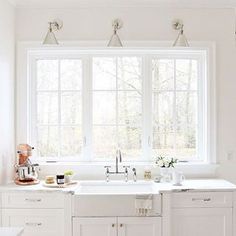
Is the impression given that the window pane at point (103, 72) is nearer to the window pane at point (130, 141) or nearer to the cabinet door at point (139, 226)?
the window pane at point (130, 141)

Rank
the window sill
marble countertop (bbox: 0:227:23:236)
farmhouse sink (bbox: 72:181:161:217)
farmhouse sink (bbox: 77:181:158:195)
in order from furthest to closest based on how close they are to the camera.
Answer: the window sill → farmhouse sink (bbox: 77:181:158:195) → farmhouse sink (bbox: 72:181:161:217) → marble countertop (bbox: 0:227:23:236)

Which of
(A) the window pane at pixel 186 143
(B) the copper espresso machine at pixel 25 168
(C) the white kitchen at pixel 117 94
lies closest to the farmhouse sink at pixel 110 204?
(C) the white kitchen at pixel 117 94

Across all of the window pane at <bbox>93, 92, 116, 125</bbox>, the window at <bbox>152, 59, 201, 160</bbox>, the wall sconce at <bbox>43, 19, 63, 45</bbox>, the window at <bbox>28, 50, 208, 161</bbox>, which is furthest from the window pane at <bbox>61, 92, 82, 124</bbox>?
the window at <bbox>152, 59, 201, 160</bbox>

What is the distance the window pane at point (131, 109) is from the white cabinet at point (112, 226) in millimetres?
1142

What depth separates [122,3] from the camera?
164 inches

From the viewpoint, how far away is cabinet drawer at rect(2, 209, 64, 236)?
358 centimetres

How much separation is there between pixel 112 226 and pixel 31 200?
2.36 feet

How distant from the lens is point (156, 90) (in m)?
4.35

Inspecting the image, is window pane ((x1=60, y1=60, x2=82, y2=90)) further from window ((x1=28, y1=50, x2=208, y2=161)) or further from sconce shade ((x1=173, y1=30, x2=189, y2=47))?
sconce shade ((x1=173, y1=30, x2=189, y2=47))

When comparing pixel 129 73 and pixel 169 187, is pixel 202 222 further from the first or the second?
pixel 129 73

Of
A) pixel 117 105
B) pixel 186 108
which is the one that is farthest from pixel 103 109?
pixel 186 108

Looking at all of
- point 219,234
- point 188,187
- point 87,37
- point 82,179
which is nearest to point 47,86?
point 87,37

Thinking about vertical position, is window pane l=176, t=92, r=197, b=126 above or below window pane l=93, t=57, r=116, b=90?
below

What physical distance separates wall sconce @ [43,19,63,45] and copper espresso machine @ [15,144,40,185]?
1.00 metres
